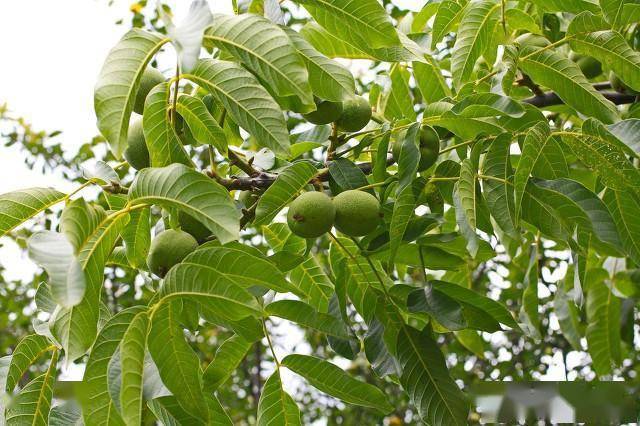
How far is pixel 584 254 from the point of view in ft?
4.53

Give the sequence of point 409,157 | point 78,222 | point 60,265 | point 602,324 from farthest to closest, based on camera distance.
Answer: point 602,324, point 409,157, point 78,222, point 60,265

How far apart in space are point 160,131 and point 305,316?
1.32 ft

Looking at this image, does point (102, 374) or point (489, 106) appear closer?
point (102, 374)

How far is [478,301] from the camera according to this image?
1472 mm

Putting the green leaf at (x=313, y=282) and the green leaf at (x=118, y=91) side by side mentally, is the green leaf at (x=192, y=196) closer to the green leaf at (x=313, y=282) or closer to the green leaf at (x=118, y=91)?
the green leaf at (x=118, y=91)

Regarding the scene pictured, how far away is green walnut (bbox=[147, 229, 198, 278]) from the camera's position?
1306 mm

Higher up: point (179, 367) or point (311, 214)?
point (311, 214)

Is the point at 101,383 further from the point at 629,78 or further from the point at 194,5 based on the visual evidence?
the point at 629,78

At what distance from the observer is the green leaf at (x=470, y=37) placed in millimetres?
1519

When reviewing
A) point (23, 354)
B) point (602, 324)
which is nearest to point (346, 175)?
point (23, 354)

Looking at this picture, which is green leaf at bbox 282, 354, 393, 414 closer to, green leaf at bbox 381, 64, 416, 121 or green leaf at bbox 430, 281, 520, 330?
green leaf at bbox 430, 281, 520, 330

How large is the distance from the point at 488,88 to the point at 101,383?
94 cm

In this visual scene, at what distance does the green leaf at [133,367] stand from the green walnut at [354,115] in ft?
1.94

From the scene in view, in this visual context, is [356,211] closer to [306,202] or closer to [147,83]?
[306,202]
